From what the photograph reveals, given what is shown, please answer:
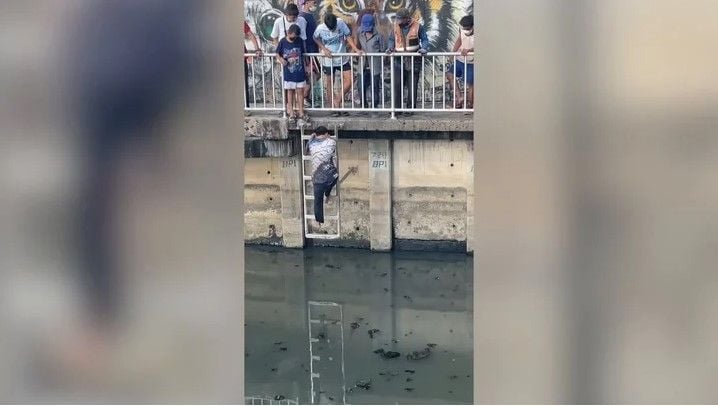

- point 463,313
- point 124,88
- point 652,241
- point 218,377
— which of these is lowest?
point 463,313

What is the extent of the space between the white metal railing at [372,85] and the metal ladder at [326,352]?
2.46 meters

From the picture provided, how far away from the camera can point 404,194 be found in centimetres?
1001

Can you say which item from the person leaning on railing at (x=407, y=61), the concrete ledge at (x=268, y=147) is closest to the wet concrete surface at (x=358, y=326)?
the concrete ledge at (x=268, y=147)

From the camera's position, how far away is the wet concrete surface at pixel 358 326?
6.76 metres

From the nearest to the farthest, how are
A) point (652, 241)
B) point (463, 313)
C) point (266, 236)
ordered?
point (652, 241) → point (463, 313) → point (266, 236)

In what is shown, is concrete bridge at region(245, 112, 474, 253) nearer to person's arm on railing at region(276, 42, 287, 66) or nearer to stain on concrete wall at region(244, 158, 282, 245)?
stain on concrete wall at region(244, 158, 282, 245)

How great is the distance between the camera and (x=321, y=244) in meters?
10.4

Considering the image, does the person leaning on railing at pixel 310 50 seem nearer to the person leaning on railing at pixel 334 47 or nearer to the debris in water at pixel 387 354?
the person leaning on railing at pixel 334 47

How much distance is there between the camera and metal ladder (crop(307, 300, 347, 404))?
21.9ft

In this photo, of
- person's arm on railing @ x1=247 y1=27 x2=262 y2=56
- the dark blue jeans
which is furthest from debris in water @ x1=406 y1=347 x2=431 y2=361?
person's arm on railing @ x1=247 y1=27 x2=262 y2=56

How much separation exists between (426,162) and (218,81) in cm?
864

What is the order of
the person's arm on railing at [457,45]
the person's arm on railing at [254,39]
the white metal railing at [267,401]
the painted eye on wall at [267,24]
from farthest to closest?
the painted eye on wall at [267,24], the person's arm on railing at [254,39], the person's arm on railing at [457,45], the white metal railing at [267,401]

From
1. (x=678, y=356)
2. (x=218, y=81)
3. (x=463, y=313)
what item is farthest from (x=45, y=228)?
(x=463, y=313)

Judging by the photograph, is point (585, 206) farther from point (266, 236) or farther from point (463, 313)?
point (266, 236)
